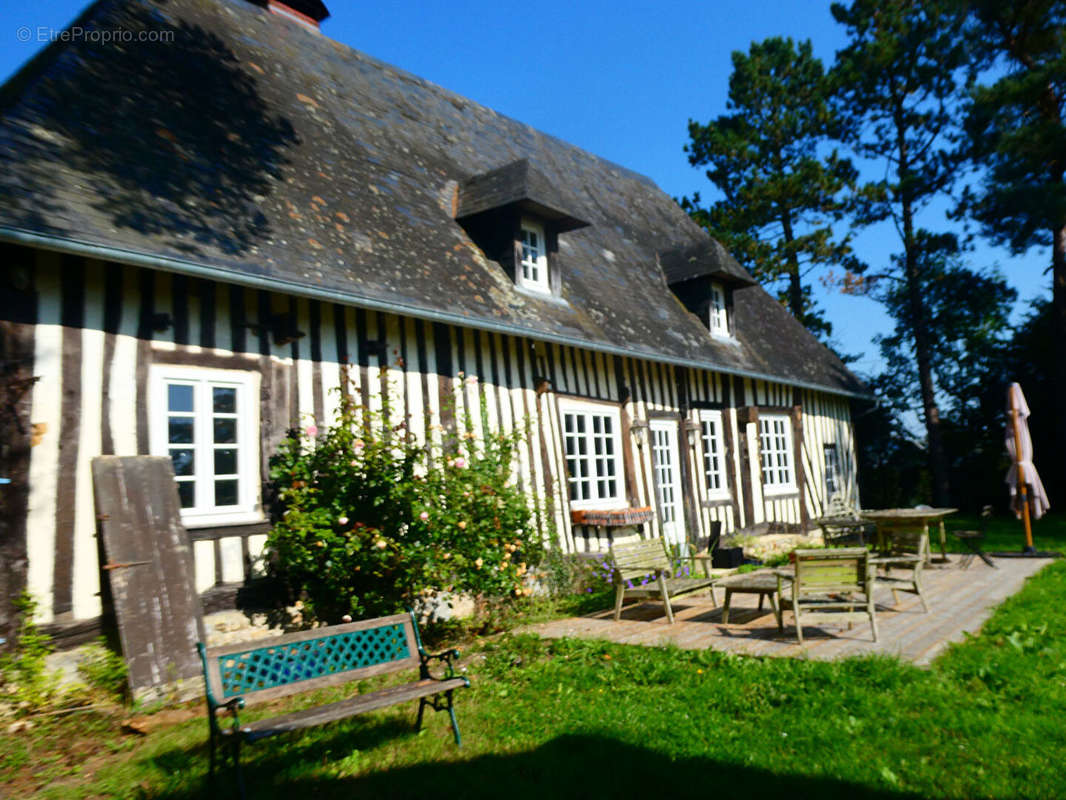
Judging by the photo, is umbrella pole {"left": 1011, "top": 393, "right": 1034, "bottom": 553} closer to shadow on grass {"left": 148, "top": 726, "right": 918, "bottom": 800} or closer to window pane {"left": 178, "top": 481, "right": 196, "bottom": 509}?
shadow on grass {"left": 148, "top": 726, "right": 918, "bottom": 800}

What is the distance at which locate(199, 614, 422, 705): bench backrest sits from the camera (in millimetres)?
3902

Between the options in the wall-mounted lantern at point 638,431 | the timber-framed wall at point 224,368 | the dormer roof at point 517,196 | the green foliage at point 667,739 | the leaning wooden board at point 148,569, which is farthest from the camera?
the wall-mounted lantern at point 638,431

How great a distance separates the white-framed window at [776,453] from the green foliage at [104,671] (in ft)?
34.4

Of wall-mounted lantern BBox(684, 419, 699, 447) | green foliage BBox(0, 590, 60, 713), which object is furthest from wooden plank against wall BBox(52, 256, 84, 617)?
wall-mounted lantern BBox(684, 419, 699, 447)

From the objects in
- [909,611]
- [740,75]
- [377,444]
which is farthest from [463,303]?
[740,75]

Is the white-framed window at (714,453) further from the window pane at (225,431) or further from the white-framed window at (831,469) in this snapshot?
the window pane at (225,431)

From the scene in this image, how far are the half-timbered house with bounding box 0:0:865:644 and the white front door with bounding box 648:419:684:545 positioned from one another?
45 millimetres

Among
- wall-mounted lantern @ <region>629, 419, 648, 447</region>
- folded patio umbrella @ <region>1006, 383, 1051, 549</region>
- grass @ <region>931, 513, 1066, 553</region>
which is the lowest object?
grass @ <region>931, 513, 1066, 553</region>

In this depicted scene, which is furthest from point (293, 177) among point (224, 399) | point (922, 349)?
point (922, 349)

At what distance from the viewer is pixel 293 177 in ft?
26.1

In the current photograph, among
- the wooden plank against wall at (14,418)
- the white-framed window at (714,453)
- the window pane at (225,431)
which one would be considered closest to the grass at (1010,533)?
the white-framed window at (714,453)

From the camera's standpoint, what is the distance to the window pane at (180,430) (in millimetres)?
5973

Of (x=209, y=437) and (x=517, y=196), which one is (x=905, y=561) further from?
(x=209, y=437)

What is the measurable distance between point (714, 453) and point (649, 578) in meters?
4.57
